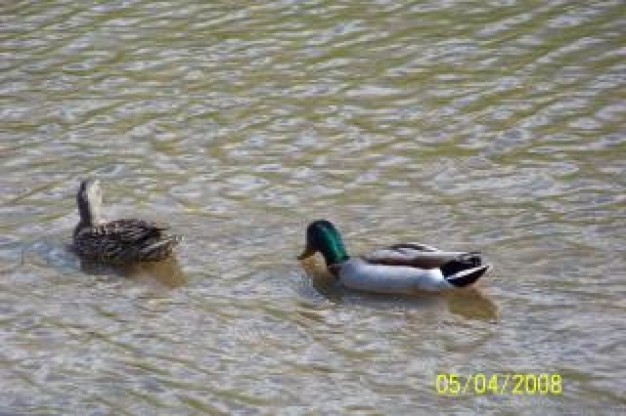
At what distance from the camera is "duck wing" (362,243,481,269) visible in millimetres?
11039

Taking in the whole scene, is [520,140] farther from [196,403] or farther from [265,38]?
[196,403]

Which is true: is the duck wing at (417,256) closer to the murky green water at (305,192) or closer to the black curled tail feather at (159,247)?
the murky green water at (305,192)

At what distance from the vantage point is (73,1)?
19.4m

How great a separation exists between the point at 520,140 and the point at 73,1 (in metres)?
7.57

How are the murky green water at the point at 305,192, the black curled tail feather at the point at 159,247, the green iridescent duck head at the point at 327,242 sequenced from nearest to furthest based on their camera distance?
1. the murky green water at the point at 305,192
2. the green iridescent duck head at the point at 327,242
3. the black curled tail feather at the point at 159,247

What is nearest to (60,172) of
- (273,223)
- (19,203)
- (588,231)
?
(19,203)

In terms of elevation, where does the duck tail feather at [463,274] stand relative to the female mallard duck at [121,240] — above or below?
below

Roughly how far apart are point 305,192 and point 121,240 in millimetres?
1719

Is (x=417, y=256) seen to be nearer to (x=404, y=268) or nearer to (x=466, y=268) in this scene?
(x=404, y=268)

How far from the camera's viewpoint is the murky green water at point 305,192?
32.0 feet

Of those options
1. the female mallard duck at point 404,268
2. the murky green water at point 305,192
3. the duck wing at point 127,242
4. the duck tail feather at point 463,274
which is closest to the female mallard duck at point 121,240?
the duck wing at point 127,242
